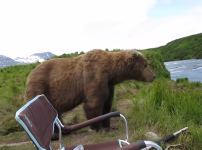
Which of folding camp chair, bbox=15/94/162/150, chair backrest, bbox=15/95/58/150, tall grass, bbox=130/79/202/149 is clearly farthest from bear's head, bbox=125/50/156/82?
chair backrest, bbox=15/95/58/150

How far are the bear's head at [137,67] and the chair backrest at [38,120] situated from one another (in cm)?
250

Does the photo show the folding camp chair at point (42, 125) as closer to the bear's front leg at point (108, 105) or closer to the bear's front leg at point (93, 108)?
the bear's front leg at point (93, 108)

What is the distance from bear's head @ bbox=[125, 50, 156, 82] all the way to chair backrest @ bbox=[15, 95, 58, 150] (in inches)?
98.6

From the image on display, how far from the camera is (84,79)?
5.14m

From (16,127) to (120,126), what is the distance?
89.8 inches

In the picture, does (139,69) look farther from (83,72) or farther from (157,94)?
(83,72)

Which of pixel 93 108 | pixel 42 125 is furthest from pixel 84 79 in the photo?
pixel 42 125

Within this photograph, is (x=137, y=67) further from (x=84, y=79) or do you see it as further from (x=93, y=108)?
(x=93, y=108)

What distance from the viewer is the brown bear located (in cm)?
507

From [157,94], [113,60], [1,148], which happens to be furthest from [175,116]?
[1,148]

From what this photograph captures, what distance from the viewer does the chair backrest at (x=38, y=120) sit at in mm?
Answer: 2258

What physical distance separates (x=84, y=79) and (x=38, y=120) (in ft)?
8.22

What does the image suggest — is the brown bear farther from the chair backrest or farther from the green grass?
the chair backrest

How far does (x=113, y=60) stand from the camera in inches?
208
